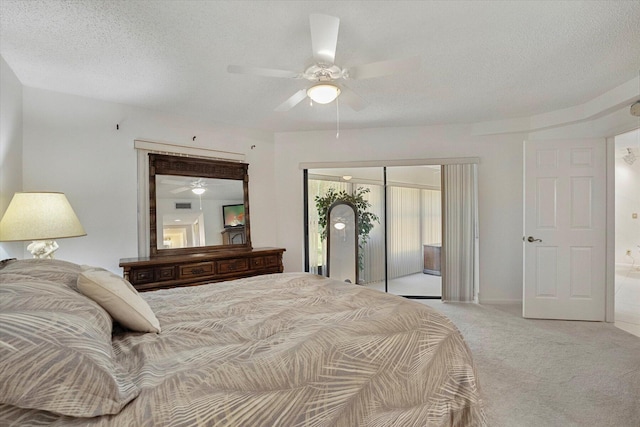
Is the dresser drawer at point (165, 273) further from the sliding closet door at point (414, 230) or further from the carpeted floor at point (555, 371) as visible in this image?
the sliding closet door at point (414, 230)

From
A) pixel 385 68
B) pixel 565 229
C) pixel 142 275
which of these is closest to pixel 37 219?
pixel 142 275

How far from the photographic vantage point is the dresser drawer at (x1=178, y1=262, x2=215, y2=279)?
3.20 meters

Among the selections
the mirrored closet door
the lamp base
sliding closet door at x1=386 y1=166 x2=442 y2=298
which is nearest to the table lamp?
the lamp base

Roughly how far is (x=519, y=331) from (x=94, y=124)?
187 inches

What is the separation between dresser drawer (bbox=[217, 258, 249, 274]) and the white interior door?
10.7ft

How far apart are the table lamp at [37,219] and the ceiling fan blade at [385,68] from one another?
224 centimetres

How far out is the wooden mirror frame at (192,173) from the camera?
3.40m

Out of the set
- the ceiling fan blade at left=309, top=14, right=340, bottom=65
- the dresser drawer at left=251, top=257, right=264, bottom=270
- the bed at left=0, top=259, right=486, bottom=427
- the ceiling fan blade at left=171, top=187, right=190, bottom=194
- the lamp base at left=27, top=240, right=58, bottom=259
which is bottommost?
the dresser drawer at left=251, top=257, right=264, bottom=270

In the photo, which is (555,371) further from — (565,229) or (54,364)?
(54,364)

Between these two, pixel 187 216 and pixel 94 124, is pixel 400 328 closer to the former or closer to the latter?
pixel 187 216

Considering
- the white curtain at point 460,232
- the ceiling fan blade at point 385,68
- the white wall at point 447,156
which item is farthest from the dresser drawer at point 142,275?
the white curtain at point 460,232

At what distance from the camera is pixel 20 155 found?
107 inches

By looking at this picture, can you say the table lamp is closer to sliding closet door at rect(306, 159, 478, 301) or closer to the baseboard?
sliding closet door at rect(306, 159, 478, 301)

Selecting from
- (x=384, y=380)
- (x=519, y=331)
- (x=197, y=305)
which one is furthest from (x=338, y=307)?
(x=519, y=331)
